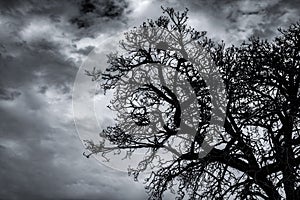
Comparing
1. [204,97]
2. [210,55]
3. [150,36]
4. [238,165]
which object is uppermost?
[150,36]

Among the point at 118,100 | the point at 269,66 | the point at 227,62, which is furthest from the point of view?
the point at 118,100

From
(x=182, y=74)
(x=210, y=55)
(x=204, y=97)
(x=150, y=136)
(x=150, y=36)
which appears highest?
(x=150, y=36)

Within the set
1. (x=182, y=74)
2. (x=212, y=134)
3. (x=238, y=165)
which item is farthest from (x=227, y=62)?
(x=238, y=165)

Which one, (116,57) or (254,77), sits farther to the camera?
(116,57)

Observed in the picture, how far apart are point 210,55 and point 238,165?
342 centimetres

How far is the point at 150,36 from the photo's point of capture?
447 inches

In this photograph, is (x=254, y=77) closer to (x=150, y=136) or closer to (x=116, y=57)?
(x=150, y=136)

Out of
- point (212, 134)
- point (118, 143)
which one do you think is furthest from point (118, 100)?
point (212, 134)

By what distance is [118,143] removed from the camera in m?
10.7

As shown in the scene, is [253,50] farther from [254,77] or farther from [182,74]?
[182,74]

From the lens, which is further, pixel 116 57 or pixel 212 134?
pixel 116 57

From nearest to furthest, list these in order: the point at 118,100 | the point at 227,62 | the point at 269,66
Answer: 1. the point at 269,66
2. the point at 227,62
3. the point at 118,100

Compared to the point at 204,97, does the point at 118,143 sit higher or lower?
lower

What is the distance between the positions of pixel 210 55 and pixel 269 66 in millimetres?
1892
